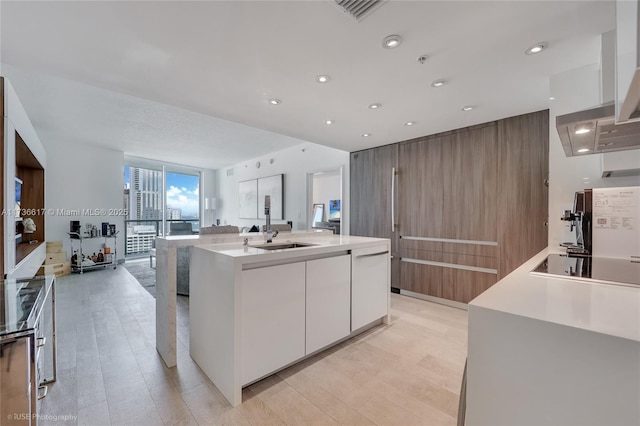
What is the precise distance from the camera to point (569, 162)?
6.70ft

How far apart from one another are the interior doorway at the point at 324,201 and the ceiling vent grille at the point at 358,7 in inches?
144

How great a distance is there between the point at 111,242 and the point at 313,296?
6201mm

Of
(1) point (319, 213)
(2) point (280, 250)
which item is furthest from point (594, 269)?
(1) point (319, 213)

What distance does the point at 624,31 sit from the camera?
848 millimetres

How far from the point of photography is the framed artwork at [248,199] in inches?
272

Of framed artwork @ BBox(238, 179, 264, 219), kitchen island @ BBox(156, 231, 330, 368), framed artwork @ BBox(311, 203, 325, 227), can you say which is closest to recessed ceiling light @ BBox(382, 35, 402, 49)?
kitchen island @ BBox(156, 231, 330, 368)

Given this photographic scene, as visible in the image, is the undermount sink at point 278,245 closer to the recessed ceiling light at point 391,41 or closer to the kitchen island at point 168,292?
the kitchen island at point 168,292

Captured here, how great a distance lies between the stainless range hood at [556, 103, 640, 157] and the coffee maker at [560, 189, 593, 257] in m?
0.38

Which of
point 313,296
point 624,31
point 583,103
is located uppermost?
point 583,103

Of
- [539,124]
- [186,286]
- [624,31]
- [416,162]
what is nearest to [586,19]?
[624,31]

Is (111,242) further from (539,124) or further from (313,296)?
(539,124)

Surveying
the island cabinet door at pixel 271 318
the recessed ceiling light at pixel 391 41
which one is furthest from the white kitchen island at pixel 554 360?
the recessed ceiling light at pixel 391 41

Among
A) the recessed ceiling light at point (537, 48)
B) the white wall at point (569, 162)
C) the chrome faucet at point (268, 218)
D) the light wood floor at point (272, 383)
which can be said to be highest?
the recessed ceiling light at point (537, 48)

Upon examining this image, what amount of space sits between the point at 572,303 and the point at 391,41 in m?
1.66
